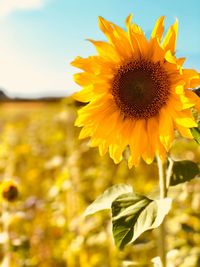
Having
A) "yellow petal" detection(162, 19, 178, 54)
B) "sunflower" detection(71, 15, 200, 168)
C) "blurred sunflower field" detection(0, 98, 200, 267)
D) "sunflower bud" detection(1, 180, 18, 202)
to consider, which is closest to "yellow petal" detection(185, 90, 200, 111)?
"sunflower" detection(71, 15, 200, 168)

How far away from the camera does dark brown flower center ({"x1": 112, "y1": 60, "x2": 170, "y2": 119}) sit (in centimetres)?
124

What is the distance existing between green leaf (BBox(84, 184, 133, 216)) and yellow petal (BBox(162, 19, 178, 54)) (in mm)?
415

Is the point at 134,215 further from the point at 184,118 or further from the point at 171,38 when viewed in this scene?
the point at 171,38

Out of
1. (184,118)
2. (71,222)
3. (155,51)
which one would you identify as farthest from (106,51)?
(71,222)

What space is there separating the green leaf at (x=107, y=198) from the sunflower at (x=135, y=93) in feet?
0.40

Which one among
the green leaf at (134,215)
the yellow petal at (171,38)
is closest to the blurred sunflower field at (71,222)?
the green leaf at (134,215)

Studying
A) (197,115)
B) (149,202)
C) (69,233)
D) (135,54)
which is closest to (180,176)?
(149,202)

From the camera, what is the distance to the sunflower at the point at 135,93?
1.11 metres

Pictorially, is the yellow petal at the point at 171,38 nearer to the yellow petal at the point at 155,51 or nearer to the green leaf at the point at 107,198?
the yellow petal at the point at 155,51

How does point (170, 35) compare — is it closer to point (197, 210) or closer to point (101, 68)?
point (101, 68)

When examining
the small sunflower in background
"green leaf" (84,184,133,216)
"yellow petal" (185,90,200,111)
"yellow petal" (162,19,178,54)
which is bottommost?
the small sunflower in background

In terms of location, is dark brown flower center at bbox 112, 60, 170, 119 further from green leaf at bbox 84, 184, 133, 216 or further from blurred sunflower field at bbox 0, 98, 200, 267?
blurred sunflower field at bbox 0, 98, 200, 267

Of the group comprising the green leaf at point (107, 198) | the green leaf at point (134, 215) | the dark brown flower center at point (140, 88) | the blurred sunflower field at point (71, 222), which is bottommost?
the blurred sunflower field at point (71, 222)

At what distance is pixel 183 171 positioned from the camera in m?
1.30
